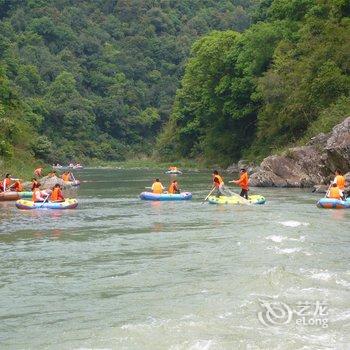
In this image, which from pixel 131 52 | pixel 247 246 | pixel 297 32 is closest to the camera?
pixel 247 246

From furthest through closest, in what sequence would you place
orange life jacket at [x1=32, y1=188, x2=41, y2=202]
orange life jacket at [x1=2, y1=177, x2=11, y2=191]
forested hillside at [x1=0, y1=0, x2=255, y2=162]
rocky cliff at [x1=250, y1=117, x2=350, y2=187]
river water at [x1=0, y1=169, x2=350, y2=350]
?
forested hillside at [x1=0, y1=0, x2=255, y2=162], rocky cliff at [x1=250, y1=117, x2=350, y2=187], orange life jacket at [x1=2, y1=177, x2=11, y2=191], orange life jacket at [x1=32, y1=188, x2=41, y2=202], river water at [x1=0, y1=169, x2=350, y2=350]

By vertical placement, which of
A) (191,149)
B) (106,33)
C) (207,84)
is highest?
(106,33)

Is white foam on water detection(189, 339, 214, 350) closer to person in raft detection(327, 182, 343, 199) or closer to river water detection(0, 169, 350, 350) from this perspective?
river water detection(0, 169, 350, 350)

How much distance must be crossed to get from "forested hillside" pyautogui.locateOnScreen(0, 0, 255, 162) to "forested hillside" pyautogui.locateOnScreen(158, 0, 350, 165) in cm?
1771

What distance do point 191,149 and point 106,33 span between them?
53.6 meters

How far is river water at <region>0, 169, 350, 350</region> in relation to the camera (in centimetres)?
933

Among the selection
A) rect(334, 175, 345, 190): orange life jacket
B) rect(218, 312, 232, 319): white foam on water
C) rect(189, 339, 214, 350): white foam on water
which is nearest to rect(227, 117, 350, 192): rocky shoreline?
rect(334, 175, 345, 190): orange life jacket

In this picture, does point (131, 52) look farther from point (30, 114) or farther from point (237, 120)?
point (237, 120)

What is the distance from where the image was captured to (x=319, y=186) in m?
32.0

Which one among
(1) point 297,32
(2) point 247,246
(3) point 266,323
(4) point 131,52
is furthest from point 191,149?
(3) point 266,323

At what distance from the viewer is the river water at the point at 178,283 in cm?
933

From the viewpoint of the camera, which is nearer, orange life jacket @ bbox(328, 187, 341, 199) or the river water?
the river water

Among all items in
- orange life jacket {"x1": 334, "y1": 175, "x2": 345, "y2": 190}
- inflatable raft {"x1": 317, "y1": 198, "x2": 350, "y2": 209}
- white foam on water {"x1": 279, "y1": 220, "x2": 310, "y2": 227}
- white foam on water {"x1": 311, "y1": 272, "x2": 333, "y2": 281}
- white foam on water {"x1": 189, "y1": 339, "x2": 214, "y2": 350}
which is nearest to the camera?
white foam on water {"x1": 189, "y1": 339, "x2": 214, "y2": 350}

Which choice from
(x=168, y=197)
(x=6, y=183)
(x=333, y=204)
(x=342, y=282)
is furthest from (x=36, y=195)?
(x=342, y=282)
